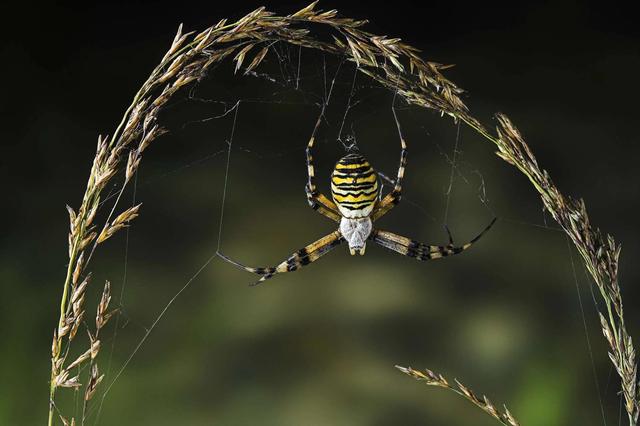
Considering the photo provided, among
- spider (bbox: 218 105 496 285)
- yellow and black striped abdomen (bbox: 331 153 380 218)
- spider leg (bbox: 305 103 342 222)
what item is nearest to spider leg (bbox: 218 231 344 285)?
spider (bbox: 218 105 496 285)

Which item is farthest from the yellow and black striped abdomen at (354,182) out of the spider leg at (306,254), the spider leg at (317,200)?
the spider leg at (306,254)

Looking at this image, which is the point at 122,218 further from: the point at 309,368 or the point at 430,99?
the point at 309,368

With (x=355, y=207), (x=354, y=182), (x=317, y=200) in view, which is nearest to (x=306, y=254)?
(x=317, y=200)

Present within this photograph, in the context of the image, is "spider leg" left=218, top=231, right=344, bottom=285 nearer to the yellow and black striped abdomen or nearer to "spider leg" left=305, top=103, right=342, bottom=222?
"spider leg" left=305, top=103, right=342, bottom=222

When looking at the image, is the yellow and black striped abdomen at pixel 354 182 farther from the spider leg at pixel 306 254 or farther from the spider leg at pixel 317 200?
the spider leg at pixel 306 254

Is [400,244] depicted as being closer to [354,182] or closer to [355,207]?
[355,207]

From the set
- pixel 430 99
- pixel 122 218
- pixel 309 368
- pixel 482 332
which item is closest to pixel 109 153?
pixel 122 218

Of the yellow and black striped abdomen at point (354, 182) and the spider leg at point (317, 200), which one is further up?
the yellow and black striped abdomen at point (354, 182)
